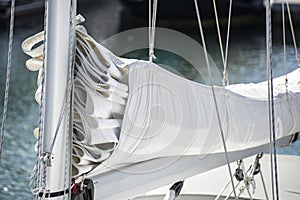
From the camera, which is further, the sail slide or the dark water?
the dark water

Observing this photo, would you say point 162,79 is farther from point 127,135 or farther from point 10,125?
point 10,125

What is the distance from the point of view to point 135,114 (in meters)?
0.61

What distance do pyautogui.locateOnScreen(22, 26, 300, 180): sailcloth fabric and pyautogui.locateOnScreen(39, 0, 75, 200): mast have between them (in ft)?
0.09

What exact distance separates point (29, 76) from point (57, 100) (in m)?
3.85

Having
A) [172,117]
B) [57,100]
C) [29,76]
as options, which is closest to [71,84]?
[57,100]

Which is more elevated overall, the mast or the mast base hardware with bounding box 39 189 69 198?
the mast

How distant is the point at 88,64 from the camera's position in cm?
57

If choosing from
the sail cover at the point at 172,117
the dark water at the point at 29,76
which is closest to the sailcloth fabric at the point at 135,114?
the sail cover at the point at 172,117

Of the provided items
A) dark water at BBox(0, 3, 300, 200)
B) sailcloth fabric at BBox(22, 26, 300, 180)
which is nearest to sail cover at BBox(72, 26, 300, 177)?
sailcloth fabric at BBox(22, 26, 300, 180)

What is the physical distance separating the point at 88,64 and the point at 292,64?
4177mm

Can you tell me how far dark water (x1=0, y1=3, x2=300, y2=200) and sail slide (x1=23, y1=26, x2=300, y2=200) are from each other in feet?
5.02

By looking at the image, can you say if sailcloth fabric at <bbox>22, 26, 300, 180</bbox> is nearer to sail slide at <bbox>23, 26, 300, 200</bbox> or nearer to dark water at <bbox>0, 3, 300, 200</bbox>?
sail slide at <bbox>23, 26, 300, 200</bbox>

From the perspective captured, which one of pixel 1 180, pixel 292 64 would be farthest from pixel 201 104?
pixel 292 64

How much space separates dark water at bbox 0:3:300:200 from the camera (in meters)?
2.46
